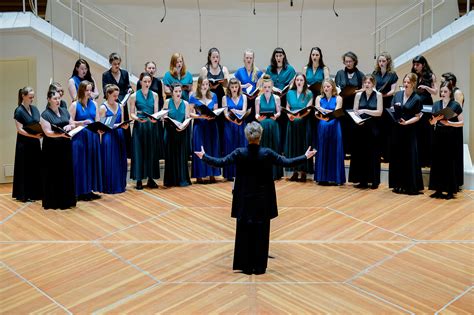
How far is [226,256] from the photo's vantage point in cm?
583

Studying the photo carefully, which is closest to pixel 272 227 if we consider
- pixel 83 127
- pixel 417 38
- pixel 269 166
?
pixel 269 166

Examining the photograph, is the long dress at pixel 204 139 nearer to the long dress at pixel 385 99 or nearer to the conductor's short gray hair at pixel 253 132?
the long dress at pixel 385 99

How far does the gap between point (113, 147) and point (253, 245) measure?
3284 millimetres

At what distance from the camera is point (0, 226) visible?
6.83 m

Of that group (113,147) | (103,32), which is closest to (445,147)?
(113,147)

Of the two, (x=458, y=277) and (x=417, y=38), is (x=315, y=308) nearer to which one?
(x=458, y=277)

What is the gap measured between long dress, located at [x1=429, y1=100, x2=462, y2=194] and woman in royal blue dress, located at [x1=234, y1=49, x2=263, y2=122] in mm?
2413

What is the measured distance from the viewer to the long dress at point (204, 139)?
8.59m

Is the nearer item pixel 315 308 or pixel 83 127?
pixel 315 308

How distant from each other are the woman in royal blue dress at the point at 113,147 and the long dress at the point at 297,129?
220 centimetres

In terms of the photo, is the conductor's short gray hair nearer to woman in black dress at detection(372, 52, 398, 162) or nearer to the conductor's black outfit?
the conductor's black outfit

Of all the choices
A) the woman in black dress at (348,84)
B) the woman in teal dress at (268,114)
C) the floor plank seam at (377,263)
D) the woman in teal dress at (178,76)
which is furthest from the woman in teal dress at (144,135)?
the floor plank seam at (377,263)

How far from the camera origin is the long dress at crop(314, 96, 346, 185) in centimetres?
841

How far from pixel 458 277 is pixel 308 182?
368 centimetres
